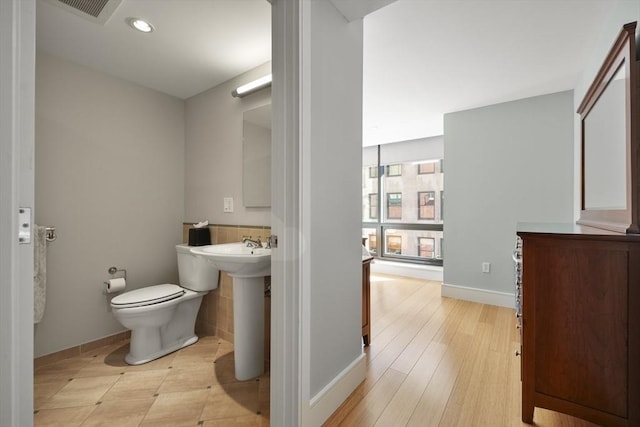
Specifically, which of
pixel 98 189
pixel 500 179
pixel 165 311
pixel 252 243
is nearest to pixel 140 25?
pixel 98 189

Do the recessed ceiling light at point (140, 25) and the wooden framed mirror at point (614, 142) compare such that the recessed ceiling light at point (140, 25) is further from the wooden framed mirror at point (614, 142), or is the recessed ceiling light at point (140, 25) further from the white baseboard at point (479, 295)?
the white baseboard at point (479, 295)

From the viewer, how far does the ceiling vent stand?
151 centimetres

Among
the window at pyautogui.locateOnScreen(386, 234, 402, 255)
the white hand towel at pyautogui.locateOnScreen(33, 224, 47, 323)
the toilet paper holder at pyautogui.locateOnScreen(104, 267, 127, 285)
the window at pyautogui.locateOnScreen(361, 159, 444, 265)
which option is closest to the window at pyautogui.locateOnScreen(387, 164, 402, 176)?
the window at pyautogui.locateOnScreen(361, 159, 444, 265)

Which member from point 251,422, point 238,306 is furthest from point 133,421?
point 238,306

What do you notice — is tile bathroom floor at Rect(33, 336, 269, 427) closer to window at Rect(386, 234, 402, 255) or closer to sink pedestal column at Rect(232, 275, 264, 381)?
sink pedestal column at Rect(232, 275, 264, 381)

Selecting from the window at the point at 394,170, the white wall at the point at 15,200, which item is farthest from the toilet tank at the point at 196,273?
the window at the point at 394,170

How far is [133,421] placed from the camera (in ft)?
4.64

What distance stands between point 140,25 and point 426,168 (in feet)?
13.3

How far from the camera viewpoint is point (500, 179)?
3041mm

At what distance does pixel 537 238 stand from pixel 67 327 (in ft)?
10.3

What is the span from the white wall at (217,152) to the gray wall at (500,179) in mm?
2412

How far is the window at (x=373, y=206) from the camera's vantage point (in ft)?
16.7

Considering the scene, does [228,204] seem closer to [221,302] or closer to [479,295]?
[221,302]

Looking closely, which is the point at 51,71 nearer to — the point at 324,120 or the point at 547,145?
the point at 324,120
